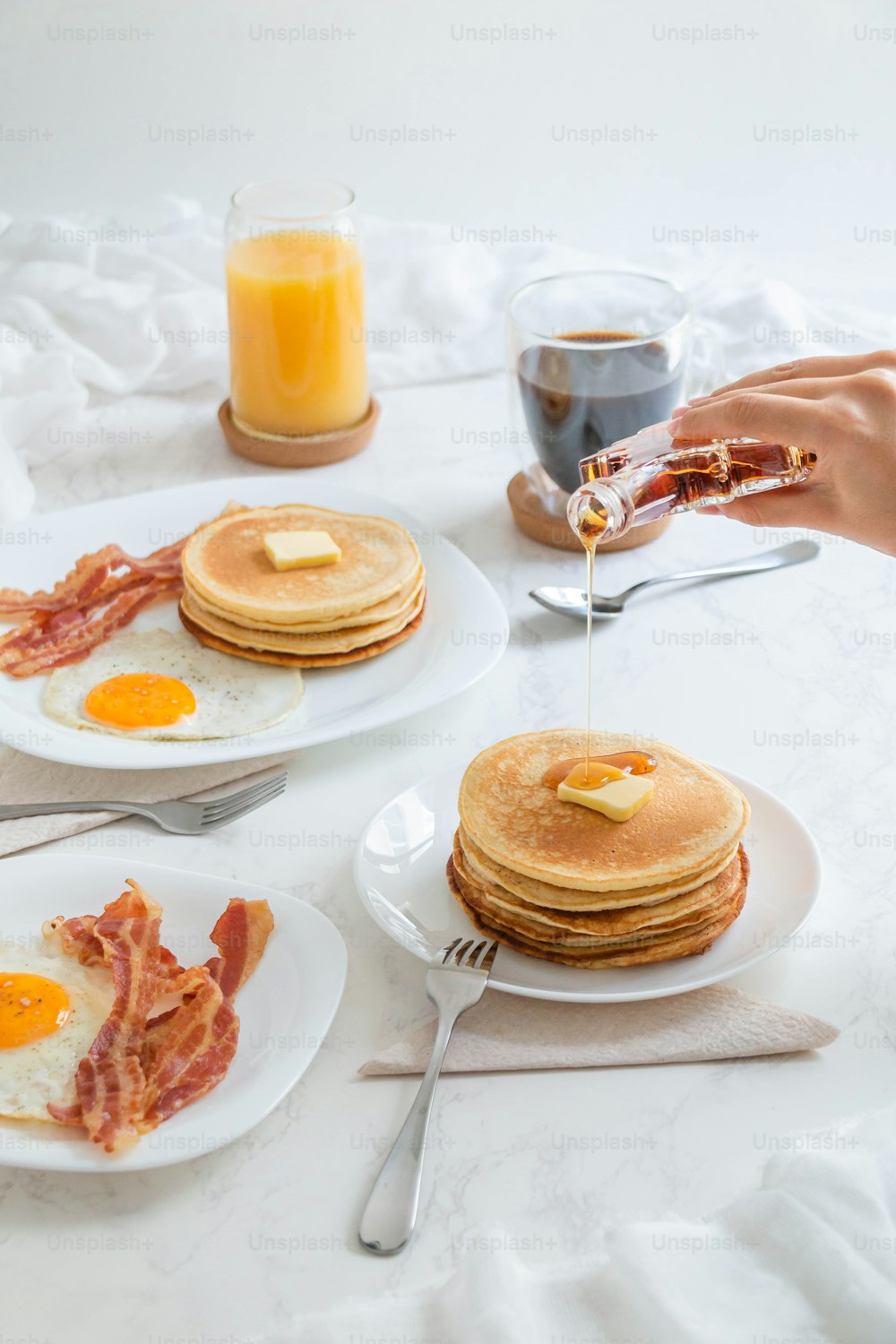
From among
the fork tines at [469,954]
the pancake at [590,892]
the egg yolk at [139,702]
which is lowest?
the egg yolk at [139,702]

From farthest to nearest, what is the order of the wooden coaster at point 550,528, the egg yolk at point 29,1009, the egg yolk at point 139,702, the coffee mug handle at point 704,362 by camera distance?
the coffee mug handle at point 704,362
the wooden coaster at point 550,528
the egg yolk at point 139,702
the egg yolk at point 29,1009

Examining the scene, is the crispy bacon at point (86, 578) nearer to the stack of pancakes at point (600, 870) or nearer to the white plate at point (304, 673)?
the white plate at point (304, 673)

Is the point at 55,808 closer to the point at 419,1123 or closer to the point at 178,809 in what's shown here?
the point at 178,809

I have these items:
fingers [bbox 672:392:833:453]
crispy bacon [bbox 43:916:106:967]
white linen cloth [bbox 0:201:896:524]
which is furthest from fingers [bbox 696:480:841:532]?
white linen cloth [bbox 0:201:896:524]

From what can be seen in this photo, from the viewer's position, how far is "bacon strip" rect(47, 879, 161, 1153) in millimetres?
1380

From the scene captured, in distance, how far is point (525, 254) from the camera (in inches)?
146


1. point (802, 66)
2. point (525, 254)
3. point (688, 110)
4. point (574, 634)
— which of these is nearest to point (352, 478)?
point (574, 634)

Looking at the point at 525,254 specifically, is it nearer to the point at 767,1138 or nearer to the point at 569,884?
the point at 569,884

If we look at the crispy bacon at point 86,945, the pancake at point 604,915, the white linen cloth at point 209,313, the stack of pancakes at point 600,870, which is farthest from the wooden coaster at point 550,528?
the crispy bacon at point 86,945

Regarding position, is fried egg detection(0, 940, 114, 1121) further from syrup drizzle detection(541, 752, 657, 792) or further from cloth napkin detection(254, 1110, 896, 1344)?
syrup drizzle detection(541, 752, 657, 792)

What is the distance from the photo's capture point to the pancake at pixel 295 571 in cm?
225

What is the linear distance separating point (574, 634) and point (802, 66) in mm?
2487

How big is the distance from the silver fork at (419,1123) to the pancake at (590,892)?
0.09 metres

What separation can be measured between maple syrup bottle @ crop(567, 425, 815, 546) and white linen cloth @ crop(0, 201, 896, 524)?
1639 mm
